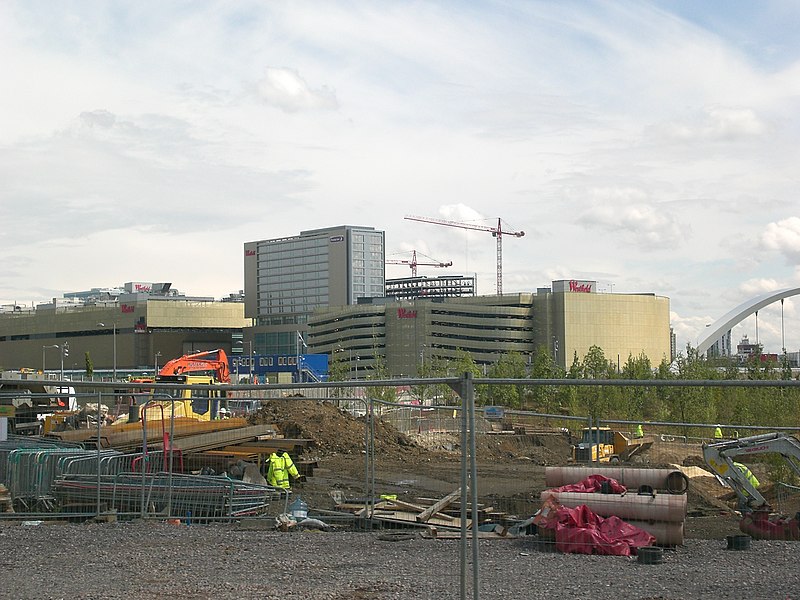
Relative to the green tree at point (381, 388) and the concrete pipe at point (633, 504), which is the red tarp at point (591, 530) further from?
the green tree at point (381, 388)

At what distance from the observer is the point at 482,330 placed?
154750 mm

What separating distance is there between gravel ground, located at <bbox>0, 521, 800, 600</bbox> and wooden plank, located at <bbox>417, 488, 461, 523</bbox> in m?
0.88

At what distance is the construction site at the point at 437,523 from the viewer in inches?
384

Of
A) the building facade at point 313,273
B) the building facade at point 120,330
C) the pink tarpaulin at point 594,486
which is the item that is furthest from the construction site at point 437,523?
the building facade at point 313,273

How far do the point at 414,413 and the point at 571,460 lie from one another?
405 cm

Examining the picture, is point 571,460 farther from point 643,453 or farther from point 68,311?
point 68,311

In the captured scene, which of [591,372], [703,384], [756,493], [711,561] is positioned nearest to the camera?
[703,384]

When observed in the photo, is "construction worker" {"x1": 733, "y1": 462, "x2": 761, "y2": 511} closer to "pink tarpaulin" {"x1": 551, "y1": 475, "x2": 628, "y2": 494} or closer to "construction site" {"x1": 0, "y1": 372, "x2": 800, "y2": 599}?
"construction site" {"x1": 0, "y1": 372, "x2": 800, "y2": 599}

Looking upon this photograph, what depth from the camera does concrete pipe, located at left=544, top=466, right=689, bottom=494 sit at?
36.7ft

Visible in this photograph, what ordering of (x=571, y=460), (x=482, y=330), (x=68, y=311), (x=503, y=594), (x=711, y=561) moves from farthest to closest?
(x=68, y=311), (x=482, y=330), (x=571, y=460), (x=711, y=561), (x=503, y=594)

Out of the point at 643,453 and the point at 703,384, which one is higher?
the point at 703,384

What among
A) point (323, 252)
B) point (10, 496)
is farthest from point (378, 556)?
point (323, 252)

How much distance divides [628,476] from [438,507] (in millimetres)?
3472

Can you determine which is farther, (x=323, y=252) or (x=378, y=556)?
(x=323, y=252)
